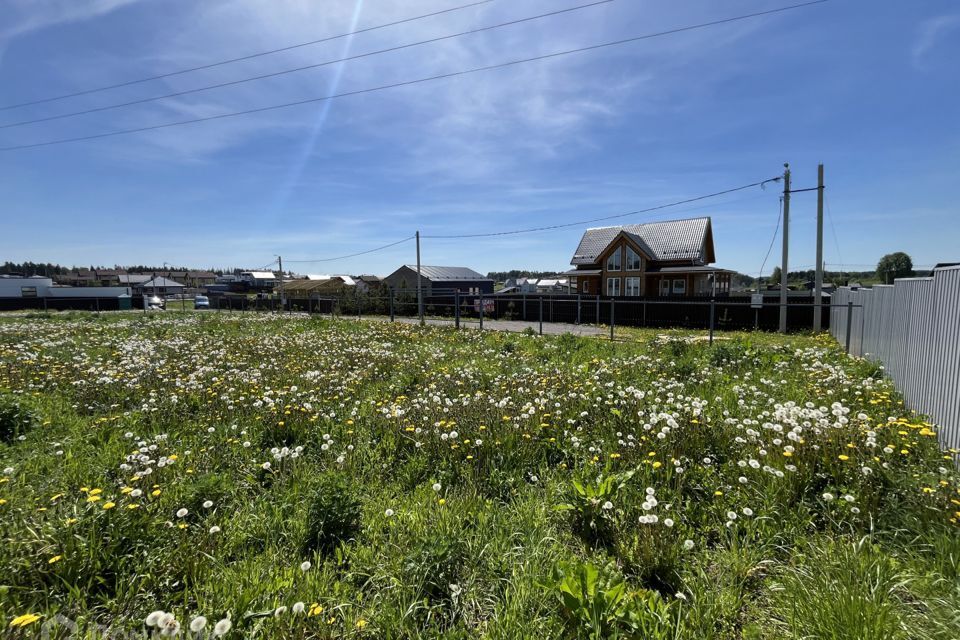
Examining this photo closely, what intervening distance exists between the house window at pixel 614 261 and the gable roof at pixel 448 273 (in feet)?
83.1

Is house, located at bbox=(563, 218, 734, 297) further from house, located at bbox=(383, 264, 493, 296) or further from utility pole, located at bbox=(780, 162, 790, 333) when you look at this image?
house, located at bbox=(383, 264, 493, 296)

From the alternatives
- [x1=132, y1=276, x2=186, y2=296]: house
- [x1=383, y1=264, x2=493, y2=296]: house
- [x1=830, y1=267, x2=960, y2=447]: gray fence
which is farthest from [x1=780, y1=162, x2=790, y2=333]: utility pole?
[x1=132, y1=276, x2=186, y2=296]: house

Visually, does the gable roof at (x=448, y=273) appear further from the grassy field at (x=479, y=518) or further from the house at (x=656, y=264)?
the grassy field at (x=479, y=518)

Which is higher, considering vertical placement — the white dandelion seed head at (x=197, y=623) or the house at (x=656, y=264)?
the house at (x=656, y=264)

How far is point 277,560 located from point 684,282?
37428 mm

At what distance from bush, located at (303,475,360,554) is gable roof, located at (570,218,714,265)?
3531 centimetres

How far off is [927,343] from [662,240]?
3484cm

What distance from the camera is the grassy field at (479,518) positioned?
2.24m

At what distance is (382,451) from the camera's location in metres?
4.61

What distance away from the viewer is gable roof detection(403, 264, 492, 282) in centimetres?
5658

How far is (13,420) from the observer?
4.87 m

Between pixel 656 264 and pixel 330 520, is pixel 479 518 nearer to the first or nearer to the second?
pixel 330 520

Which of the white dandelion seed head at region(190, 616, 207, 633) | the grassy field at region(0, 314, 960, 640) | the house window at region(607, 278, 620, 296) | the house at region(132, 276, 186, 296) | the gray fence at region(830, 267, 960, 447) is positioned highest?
the house at region(132, 276, 186, 296)

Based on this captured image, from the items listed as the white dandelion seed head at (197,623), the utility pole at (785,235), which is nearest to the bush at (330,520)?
the white dandelion seed head at (197,623)
